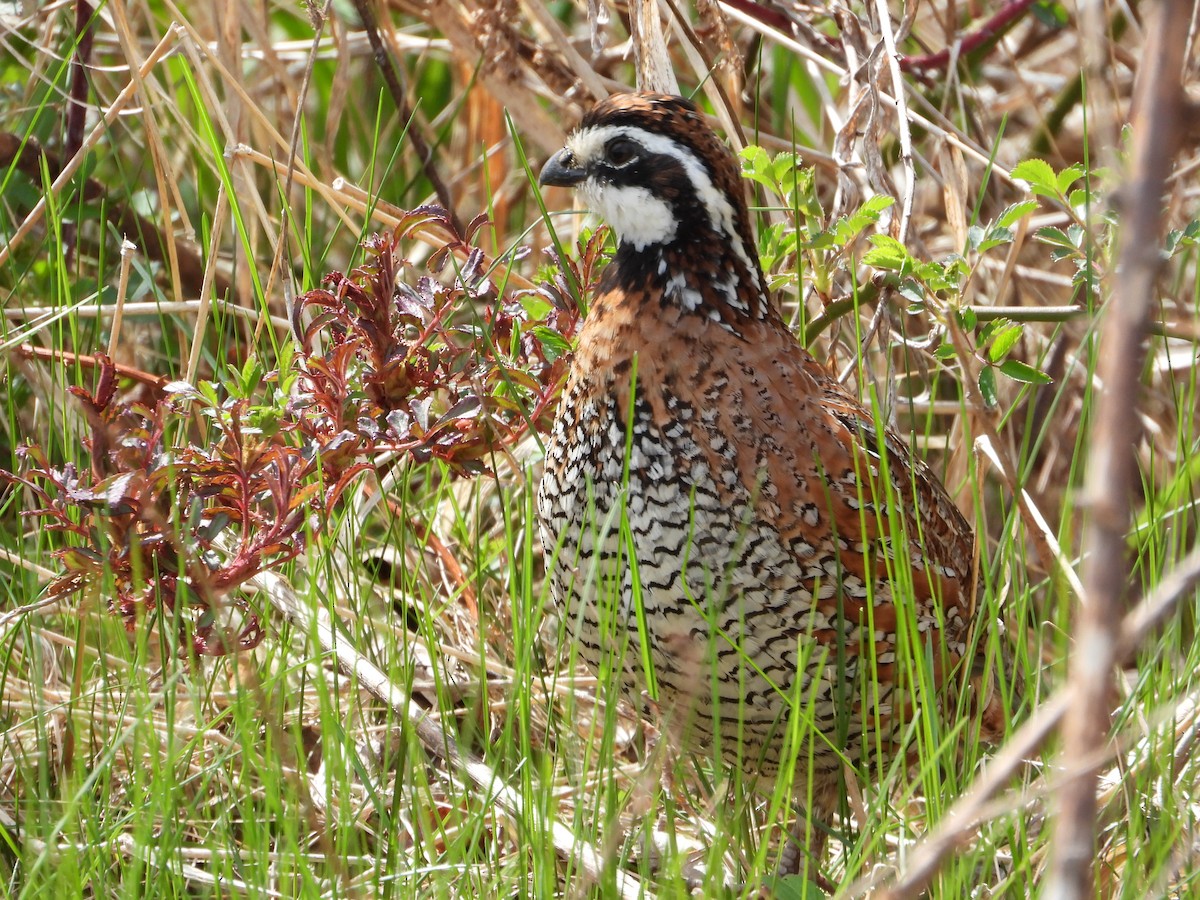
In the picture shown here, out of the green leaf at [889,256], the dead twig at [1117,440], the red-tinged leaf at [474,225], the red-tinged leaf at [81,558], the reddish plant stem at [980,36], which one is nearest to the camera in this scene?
the dead twig at [1117,440]

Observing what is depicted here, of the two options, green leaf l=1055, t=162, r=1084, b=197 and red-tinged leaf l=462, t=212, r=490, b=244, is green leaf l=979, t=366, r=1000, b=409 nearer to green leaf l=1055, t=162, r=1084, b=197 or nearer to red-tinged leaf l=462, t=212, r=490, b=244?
green leaf l=1055, t=162, r=1084, b=197

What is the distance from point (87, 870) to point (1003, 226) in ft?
6.74

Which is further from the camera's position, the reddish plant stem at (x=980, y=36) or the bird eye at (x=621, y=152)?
the reddish plant stem at (x=980, y=36)

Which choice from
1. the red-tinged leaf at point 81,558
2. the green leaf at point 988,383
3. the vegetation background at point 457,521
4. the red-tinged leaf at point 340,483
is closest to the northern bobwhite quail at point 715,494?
the vegetation background at point 457,521

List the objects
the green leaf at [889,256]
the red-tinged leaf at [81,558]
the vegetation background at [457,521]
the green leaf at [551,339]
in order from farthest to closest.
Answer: the green leaf at [551,339], the green leaf at [889,256], the red-tinged leaf at [81,558], the vegetation background at [457,521]

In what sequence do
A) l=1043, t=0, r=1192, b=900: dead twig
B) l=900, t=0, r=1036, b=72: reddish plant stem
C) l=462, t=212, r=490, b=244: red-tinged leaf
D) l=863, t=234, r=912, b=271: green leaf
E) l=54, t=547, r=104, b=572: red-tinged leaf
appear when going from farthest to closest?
l=900, t=0, r=1036, b=72: reddish plant stem, l=462, t=212, r=490, b=244: red-tinged leaf, l=863, t=234, r=912, b=271: green leaf, l=54, t=547, r=104, b=572: red-tinged leaf, l=1043, t=0, r=1192, b=900: dead twig

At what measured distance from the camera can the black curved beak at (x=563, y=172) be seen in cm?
300

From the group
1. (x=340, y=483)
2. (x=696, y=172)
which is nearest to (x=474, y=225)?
(x=696, y=172)

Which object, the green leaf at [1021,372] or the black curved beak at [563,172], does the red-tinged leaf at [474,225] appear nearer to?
the black curved beak at [563,172]

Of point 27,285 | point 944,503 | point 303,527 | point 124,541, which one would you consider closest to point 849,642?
point 944,503

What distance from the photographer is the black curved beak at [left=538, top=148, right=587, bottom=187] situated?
3.00 metres

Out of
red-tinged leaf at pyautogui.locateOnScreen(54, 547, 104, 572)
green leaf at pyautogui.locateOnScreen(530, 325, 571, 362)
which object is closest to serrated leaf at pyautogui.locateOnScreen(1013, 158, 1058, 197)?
green leaf at pyautogui.locateOnScreen(530, 325, 571, 362)

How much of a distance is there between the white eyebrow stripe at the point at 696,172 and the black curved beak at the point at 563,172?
84 millimetres

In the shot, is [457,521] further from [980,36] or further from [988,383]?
[980,36]
